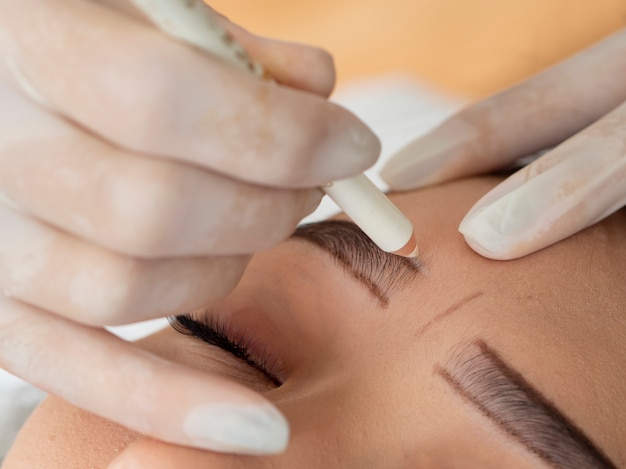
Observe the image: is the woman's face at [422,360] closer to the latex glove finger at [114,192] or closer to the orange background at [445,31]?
the latex glove finger at [114,192]

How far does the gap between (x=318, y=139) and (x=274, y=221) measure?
0.09 metres

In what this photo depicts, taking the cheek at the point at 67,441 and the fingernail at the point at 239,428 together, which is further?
the cheek at the point at 67,441

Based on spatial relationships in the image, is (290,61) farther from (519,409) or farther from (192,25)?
(519,409)

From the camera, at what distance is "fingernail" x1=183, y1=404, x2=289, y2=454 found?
56 cm

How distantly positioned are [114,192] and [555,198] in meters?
0.52

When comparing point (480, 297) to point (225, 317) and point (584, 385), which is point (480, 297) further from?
point (225, 317)

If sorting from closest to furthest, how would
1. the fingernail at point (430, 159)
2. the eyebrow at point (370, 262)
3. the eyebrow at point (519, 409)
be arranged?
the eyebrow at point (519, 409)
the eyebrow at point (370, 262)
the fingernail at point (430, 159)

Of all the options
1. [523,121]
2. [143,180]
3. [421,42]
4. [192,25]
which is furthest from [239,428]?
[421,42]

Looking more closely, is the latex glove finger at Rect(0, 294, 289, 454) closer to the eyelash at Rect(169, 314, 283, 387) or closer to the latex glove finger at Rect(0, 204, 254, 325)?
the latex glove finger at Rect(0, 204, 254, 325)

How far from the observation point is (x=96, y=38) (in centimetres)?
51

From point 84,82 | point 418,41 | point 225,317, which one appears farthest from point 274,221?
point 418,41

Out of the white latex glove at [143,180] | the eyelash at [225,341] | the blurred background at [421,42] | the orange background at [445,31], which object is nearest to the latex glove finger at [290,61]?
the white latex glove at [143,180]

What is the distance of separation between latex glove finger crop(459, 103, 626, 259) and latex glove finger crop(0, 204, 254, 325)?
12.7 inches

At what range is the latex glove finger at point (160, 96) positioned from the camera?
503 mm
